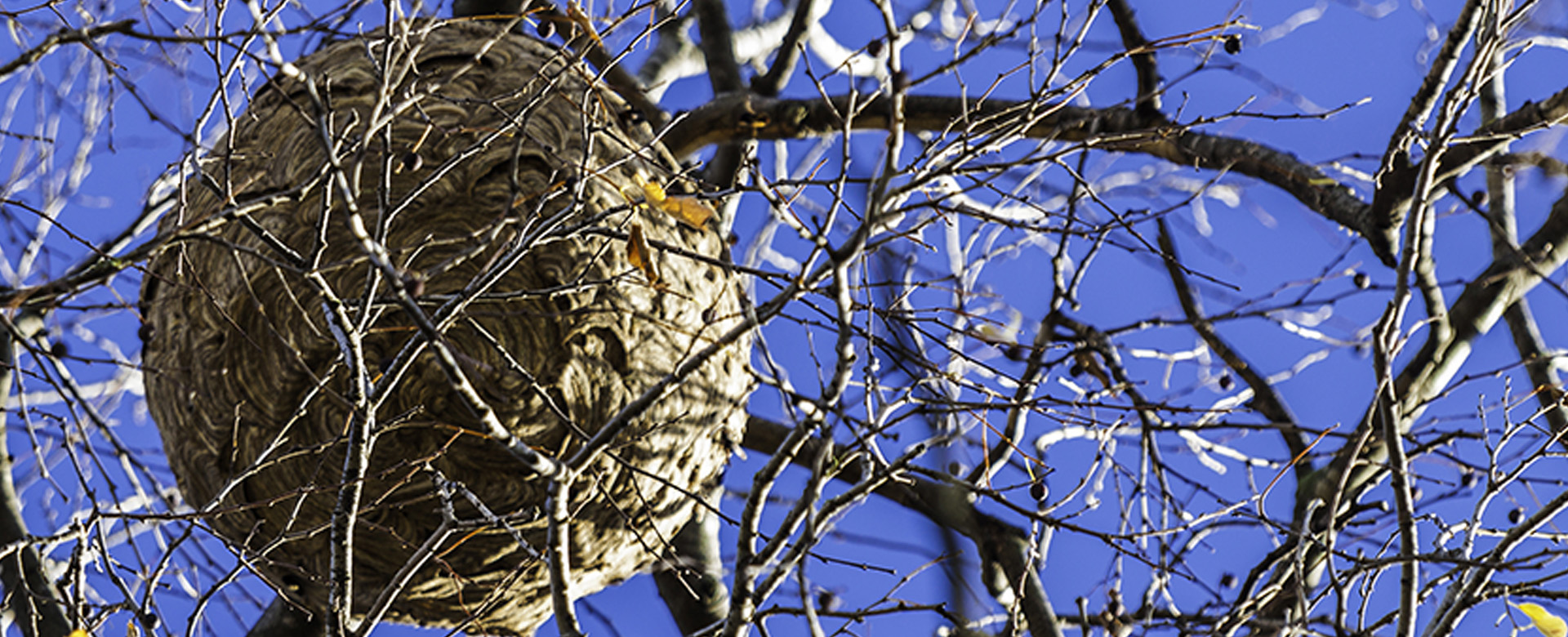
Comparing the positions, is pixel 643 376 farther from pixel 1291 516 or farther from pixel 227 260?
pixel 1291 516

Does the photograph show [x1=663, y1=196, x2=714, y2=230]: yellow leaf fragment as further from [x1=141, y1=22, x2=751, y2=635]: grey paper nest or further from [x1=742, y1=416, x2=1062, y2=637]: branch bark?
[x1=742, y1=416, x2=1062, y2=637]: branch bark

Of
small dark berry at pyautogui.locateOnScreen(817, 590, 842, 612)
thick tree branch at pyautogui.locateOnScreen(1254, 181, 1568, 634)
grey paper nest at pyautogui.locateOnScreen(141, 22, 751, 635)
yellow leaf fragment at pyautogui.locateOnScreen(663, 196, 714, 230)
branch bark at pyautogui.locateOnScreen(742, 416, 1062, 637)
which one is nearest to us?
yellow leaf fragment at pyautogui.locateOnScreen(663, 196, 714, 230)

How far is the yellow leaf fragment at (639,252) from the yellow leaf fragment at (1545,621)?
1.61 metres

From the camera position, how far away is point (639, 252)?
1986 mm

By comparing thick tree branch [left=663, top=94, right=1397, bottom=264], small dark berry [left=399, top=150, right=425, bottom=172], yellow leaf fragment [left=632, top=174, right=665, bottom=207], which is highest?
thick tree branch [left=663, top=94, right=1397, bottom=264]

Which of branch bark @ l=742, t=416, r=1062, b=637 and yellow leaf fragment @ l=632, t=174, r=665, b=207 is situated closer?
yellow leaf fragment @ l=632, t=174, r=665, b=207

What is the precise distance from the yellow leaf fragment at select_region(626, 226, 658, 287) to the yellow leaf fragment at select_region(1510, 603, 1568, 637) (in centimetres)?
161

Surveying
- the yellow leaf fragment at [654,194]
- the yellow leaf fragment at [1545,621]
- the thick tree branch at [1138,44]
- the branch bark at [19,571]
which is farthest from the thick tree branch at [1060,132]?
the branch bark at [19,571]

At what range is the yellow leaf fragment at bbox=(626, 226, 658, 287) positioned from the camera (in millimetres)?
1962

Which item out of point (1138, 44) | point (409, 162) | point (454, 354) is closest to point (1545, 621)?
point (1138, 44)

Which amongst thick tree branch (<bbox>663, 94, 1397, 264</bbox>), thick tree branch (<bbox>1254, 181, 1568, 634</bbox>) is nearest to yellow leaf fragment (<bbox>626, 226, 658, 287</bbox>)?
thick tree branch (<bbox>663, 94, 1397, 264</bbox>)

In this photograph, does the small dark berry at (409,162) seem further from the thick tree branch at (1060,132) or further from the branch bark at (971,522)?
the branch bark at (971,522)

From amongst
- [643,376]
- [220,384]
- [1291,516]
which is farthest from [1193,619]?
[220,384]

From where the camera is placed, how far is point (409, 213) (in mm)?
2414
